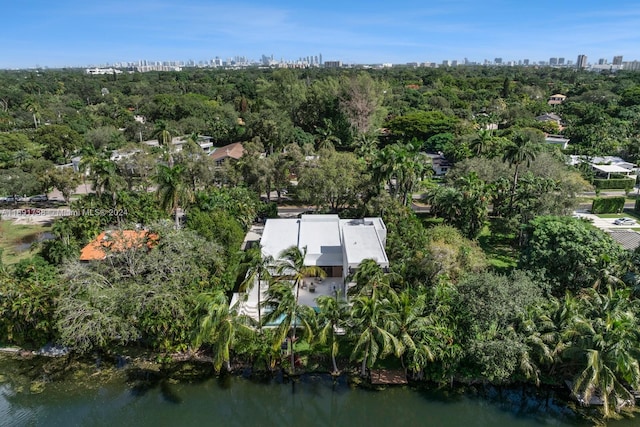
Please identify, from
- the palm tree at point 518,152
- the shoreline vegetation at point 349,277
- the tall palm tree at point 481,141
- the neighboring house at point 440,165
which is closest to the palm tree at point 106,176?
the shoreline vegetation at point 349,277

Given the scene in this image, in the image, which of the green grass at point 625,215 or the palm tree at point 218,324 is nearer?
the palm tree at point 218,324

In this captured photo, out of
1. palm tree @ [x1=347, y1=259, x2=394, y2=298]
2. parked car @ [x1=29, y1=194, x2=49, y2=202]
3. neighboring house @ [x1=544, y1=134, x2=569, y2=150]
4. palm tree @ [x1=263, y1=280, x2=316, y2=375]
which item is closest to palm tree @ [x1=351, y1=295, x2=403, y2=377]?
palm tree @ [x1=347, y1=259, x2=394, y2=298]

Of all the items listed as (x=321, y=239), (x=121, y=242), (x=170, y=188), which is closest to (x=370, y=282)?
(x=321, y=239)

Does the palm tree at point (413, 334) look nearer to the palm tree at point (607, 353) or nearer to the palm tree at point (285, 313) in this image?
the palm tree at point (285, 313)

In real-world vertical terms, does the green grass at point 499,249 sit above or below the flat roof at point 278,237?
below

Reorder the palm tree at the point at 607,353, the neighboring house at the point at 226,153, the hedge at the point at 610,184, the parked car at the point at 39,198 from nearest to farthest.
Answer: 1. the palm tree at the point at 607,353
2. the parked car at the point at 39,198
3. the hedge at the point at 610,184
4. the neighboring house at the point at 226,153

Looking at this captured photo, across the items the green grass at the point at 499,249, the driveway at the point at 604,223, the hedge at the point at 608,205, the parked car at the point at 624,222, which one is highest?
the hedge at the point at 608,205

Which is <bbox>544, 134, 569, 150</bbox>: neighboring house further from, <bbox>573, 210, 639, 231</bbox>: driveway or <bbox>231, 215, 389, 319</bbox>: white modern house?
<bbox>231, 215, 389, 319</bbox>: white modern house
